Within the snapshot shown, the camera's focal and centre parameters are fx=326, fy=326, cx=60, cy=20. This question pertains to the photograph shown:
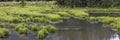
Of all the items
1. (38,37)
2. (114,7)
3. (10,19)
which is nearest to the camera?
(38,37)

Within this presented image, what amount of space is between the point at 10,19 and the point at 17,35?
19798mm

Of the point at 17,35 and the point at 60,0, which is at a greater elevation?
the point at 17,35

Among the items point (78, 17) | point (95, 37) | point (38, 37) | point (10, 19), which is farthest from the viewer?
point (78, 17)

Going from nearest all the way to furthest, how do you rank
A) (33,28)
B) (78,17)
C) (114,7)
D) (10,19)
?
(33,28) < (10,19) < (78,17) < (114,7)

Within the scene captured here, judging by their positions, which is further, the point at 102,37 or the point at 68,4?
the point at 68,4

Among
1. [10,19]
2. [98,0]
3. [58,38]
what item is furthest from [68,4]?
[58,38]

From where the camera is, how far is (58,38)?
44.8 meters

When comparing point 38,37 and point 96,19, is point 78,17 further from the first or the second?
point 38,37

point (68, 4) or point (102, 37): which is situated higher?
point (102, 37)

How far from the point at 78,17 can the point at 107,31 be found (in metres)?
27.5

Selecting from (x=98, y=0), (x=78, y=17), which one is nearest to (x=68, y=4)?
(x=98, y=0)

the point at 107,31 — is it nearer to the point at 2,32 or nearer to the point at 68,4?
the point at 2,32

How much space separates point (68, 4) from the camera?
12394 cm

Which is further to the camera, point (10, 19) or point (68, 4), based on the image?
point (68, 4)
